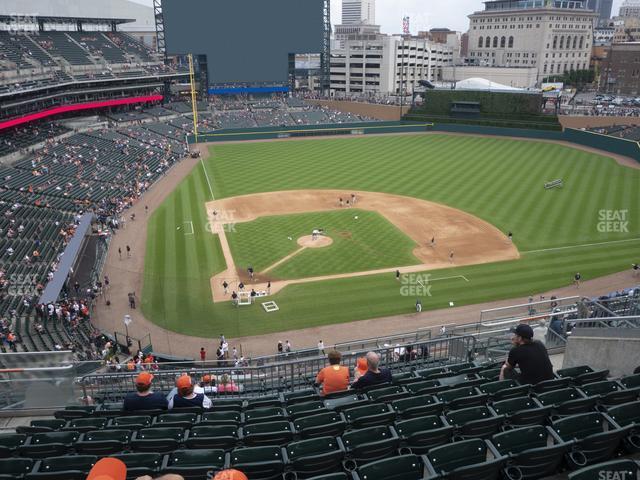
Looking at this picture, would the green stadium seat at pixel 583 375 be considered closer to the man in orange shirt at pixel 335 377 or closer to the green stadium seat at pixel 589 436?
the green stadium seat at pixel 589 436

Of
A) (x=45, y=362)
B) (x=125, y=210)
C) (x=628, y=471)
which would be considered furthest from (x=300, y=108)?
(x=628, y=471)

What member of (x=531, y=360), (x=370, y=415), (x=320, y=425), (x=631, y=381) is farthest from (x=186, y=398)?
(x=631, y=381)

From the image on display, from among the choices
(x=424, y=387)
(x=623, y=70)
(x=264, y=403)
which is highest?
(x=623, y=70)

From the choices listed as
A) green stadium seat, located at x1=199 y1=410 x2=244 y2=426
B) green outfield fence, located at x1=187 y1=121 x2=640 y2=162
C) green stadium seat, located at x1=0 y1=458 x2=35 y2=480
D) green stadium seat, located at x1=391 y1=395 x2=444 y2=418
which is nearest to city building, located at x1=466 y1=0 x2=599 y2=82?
green outfield fence, located at x1=187 y1=121 x2=640 y2=162

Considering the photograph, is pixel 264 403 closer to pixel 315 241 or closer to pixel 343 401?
pixel 343 401

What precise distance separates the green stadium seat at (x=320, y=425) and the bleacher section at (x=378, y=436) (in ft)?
0.05

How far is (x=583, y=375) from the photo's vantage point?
29.0ft

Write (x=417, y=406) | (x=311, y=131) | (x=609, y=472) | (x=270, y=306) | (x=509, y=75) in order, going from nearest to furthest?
(x=609, y=472) → (x=417, y=406) → (x=270, y=306) → (x=311, y=131) → (x=509, y=75)

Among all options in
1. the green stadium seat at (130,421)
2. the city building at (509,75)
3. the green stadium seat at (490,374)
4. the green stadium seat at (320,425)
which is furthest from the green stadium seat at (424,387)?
the city building at (509,75)

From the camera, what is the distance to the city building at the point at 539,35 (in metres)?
133

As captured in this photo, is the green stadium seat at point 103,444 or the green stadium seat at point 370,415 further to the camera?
the green stadium seat at point 370,415

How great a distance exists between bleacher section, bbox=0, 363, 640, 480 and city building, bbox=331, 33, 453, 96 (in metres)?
108

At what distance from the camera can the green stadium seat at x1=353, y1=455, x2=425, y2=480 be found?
5891 millimetres

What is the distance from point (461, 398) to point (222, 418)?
13.0 ft
